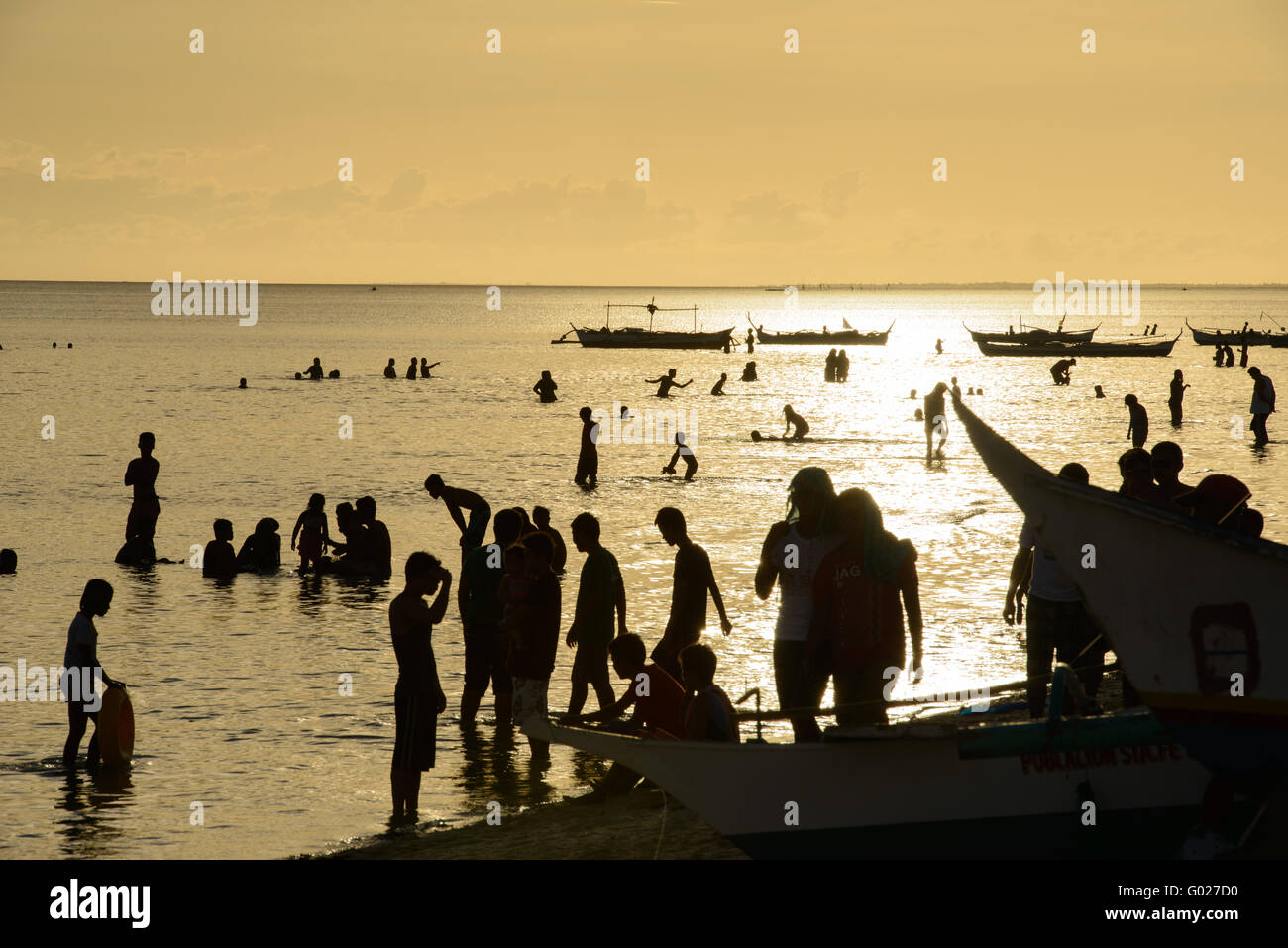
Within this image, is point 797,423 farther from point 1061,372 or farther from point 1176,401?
point 1061,372

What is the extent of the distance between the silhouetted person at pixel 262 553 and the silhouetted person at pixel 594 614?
401 inches

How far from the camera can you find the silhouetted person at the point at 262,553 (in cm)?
1917

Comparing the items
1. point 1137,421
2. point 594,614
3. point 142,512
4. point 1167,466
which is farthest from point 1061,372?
point 594,614

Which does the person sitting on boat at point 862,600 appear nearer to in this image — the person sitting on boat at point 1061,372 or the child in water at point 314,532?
the child in water at point 314,532

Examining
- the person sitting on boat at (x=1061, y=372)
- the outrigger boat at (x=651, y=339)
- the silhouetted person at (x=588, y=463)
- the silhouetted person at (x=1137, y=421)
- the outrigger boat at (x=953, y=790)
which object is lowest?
the outrigger boat at (x=953, y=790)

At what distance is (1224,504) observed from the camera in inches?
309

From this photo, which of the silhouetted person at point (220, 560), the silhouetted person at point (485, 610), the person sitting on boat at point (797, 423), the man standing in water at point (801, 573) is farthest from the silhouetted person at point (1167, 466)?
the person sitting on boat at point (797, 423)

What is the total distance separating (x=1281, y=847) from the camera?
7.00 meters

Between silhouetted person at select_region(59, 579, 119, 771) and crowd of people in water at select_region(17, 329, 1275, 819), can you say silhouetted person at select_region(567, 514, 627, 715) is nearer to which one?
crowd of people in water at select_region(17, 329, 1275, 819)

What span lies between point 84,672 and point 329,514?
53.7 ft
